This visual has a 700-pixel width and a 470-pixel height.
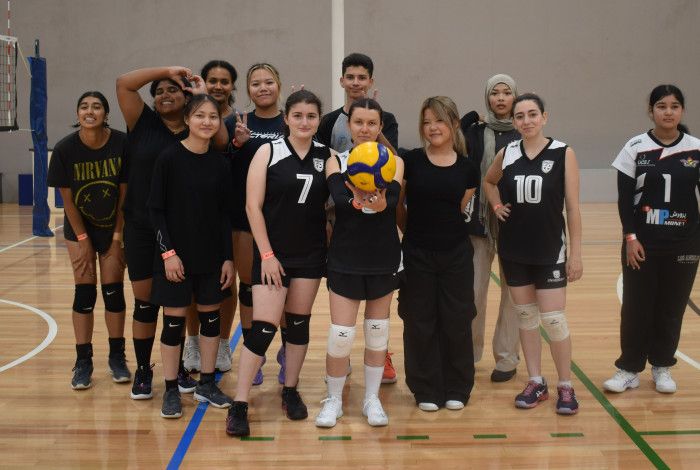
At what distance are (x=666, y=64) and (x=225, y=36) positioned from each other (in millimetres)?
7214

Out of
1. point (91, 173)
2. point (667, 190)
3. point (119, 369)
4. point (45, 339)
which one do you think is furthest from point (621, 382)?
point (45, 339)

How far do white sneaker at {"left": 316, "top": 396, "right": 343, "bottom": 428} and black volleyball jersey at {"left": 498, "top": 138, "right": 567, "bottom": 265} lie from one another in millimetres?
1125

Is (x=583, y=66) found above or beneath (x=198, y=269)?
above

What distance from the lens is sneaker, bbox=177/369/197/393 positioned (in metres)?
4.16

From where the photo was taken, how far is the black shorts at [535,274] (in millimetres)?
3816

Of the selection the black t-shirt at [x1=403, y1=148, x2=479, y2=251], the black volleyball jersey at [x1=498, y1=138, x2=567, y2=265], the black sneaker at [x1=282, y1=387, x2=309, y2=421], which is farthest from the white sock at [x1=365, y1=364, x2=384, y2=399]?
the black volleyball jersey at [x1=498, y1=138, x2=567, y2=265]

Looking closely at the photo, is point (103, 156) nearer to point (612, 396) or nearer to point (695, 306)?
point (612, 396)

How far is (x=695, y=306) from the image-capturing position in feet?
20.0

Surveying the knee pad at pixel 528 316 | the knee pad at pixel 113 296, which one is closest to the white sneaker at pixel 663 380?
the knee pad at pixel 528 316

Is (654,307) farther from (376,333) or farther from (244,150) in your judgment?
(244,150)

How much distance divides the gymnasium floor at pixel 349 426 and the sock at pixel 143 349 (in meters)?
0.20

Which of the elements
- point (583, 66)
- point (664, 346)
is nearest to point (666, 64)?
point (583, 66)

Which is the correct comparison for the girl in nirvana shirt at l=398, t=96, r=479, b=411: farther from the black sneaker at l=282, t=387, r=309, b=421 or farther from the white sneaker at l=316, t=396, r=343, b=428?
the black sneaker at l=282, t=387, r=309, b=421

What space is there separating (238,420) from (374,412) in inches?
25.3
